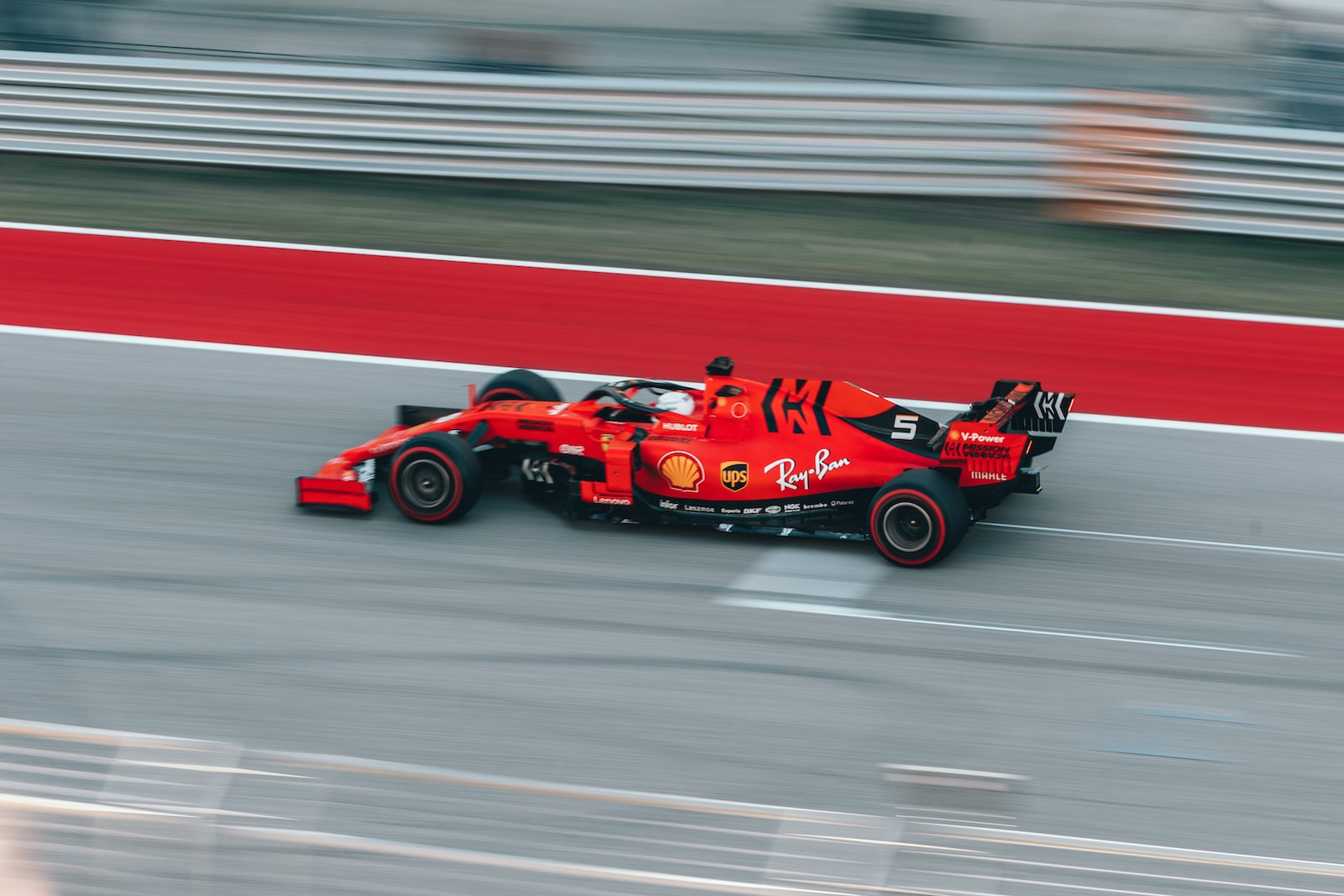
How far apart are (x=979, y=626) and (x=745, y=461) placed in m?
1.53

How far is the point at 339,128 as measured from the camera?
15.0 metres

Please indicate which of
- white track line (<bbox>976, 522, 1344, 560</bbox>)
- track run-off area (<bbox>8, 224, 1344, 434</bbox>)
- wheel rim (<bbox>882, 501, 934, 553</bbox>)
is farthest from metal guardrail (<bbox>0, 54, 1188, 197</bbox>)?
wheel rim (<bbox>882, 501, 934, 553</bbox>)

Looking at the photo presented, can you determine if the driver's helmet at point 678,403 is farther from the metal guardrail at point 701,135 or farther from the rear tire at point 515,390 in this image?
the metal guardrail at point 701,135

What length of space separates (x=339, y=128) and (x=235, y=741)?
32.9 feet

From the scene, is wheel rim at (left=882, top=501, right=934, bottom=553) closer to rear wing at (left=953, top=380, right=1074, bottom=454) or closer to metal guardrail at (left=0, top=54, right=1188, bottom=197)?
rear wing at (left=953, top=380, right=1074, bottom=454)

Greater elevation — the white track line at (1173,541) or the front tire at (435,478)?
the white track line at (1173,541)

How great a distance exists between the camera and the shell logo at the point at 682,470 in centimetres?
802

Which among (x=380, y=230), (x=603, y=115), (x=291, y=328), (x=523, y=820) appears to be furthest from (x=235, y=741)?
(x=603, y=115)

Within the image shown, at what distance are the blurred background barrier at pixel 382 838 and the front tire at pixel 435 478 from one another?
422cm

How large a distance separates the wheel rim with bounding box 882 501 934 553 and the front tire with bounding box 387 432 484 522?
2277mm

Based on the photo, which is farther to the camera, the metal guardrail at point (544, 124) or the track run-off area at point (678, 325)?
the metal guardrail at point (544, 124)

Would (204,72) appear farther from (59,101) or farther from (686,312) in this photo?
(686,312)

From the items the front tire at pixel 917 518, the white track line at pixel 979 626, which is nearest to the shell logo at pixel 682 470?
the white track line at pixel 979 626

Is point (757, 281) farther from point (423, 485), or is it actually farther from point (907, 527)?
point (907, 527)
